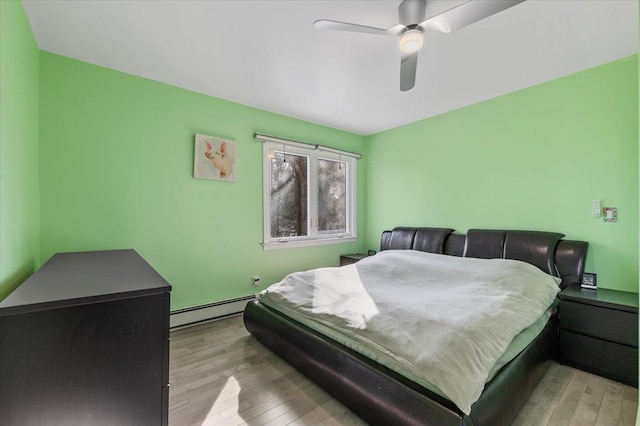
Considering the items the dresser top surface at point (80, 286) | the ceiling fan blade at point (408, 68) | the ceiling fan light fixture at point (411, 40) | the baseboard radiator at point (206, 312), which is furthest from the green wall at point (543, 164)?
the dresser top surface at point (80, 286)

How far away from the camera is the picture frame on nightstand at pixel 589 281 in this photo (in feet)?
7.58

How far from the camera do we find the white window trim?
3467 mm

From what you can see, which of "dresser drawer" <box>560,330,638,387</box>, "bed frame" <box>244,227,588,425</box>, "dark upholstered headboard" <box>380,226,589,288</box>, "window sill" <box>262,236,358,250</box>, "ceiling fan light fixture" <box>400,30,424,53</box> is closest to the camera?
"bed frame" <box>244,227,588,425</box>

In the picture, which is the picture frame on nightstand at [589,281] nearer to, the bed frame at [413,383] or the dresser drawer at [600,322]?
the bed frame at [413,383]

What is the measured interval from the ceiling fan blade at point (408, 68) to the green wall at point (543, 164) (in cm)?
166

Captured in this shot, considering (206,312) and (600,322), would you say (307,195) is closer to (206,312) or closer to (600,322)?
(206,312)

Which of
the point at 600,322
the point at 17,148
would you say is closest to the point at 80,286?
the point at 17,148

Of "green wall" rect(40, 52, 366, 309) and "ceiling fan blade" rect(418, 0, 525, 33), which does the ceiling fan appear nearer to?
"ceiling fan blade" rect(418, 0, 525, 33)

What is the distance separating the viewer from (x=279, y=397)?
178 centimetres

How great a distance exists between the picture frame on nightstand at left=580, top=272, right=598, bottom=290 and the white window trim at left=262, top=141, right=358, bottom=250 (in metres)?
2.68

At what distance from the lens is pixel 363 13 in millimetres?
1786

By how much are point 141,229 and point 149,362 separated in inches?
79.7

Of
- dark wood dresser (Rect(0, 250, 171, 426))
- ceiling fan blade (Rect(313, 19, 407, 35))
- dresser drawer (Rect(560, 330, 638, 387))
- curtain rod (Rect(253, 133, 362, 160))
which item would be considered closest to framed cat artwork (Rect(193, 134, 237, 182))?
curtain rod (Rect(253, 133, 362, 160))

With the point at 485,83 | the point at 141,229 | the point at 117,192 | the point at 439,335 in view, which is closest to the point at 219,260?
the point at 141,229
